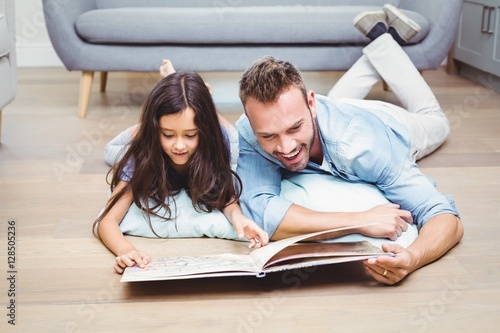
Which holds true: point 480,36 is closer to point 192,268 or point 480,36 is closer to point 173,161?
point 173,161

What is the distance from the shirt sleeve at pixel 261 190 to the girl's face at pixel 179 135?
0.14 m

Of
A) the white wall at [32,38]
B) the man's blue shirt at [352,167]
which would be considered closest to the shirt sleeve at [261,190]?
the man's blue shirt at [352,167]

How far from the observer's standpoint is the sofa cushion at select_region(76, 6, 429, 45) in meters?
3.02

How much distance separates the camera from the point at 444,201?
1617mm

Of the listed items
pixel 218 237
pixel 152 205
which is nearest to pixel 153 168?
pixel 152 205

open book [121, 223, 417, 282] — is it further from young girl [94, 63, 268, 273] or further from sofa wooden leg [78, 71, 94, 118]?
sofa wooden leg [78, 71, 94, 118]

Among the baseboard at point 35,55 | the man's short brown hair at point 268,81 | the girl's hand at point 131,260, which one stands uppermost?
the man's short brown hair at point 268,81

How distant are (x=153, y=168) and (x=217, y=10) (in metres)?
1.53

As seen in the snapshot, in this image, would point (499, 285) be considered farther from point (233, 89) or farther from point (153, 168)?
point (233, 89)

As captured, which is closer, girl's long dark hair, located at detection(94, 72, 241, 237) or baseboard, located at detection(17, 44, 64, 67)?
girl's long dark hair, located at detection(94, 72, 241, 237)

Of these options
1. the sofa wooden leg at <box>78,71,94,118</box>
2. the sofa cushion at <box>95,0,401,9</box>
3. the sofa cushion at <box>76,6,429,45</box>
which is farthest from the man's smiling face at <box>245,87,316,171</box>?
the sofa cushion at <box>95,0,401,9</box>

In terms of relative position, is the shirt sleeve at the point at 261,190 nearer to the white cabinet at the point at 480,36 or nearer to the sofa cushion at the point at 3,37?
the sofa cushion at the point at 3,37

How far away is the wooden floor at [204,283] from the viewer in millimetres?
1320

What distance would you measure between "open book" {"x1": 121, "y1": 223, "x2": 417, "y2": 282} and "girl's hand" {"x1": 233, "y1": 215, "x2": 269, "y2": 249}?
0.30 feet
